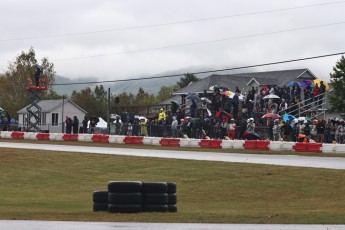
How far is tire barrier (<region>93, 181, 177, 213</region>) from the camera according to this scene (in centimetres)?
1477

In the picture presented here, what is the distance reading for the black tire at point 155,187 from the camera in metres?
14.9

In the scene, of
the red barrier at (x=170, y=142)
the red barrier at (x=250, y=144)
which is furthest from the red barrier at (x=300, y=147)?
the red barrier at (x=170, y=142)

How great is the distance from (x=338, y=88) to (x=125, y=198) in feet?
143

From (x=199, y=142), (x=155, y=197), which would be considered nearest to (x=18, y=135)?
(x=199, y=142)

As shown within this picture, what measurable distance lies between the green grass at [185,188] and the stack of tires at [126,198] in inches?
9.7

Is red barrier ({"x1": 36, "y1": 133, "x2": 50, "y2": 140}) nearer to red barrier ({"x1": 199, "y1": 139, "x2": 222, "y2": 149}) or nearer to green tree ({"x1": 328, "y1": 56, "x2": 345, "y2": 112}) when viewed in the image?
red barrier ({"x1": 199, "y1": 139, "x2": 222, "y2": 149})

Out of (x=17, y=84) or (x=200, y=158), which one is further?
(x=17, y=84)

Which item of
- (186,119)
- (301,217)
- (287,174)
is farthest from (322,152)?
(301,217)

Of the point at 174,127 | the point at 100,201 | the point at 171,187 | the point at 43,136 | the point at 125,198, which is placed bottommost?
the point at 100,201

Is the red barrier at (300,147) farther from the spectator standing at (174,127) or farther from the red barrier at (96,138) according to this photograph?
the red barrier at (96,138)

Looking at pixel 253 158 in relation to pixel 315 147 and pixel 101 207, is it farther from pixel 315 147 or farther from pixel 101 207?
pixel 101 207

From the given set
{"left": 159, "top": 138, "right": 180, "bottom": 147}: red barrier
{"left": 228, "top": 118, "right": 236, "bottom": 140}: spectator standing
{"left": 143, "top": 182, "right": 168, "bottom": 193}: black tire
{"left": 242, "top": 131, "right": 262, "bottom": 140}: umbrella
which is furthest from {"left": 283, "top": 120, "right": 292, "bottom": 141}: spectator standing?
{"left": 143, "top": 182, "right": 168, "bottom": 193}: black tire

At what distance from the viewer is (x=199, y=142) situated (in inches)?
1524

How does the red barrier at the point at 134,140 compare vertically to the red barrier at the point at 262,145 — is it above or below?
above
